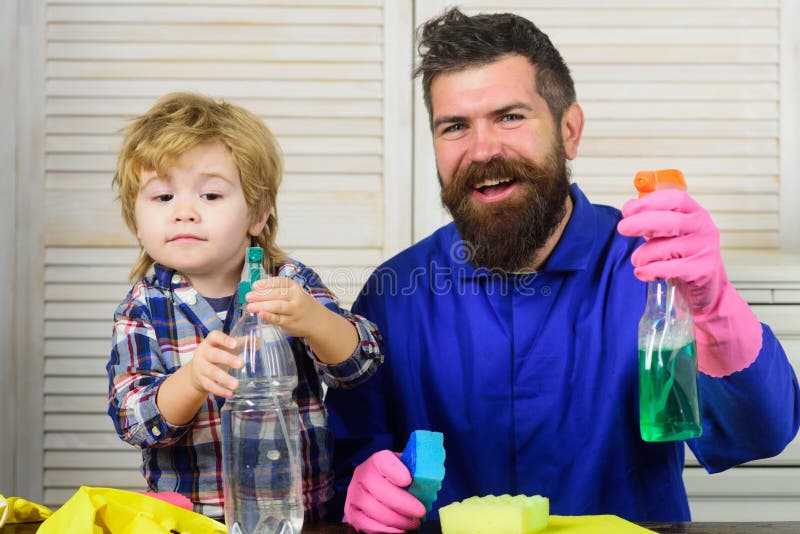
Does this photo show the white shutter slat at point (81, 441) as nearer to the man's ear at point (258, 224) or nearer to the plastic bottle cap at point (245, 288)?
the man's ear at point (258, 224)

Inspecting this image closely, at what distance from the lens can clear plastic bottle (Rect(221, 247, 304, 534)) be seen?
109 centimetres

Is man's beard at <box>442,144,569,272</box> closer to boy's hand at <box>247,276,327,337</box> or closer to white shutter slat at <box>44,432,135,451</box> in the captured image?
boy's hand at <box>247,276,327,337</box>

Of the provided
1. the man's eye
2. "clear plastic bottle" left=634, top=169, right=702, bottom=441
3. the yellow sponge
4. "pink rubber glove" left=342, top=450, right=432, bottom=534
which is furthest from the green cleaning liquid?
the man's eye

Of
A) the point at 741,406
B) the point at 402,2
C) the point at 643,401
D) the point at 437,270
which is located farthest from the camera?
the point at 402,2

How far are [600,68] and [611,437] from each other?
4.21 ft

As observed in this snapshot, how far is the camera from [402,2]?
99.1 inches

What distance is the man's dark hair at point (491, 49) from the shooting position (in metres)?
1.60

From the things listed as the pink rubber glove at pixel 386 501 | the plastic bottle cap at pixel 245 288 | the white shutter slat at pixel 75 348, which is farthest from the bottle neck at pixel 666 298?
the white shutter slat at pixel 75 348

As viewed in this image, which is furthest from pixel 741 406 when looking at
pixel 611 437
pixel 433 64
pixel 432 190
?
pixel 432 190

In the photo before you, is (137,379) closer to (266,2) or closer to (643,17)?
(266,2)

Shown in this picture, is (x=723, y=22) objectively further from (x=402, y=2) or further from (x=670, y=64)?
(x=402, y=2)

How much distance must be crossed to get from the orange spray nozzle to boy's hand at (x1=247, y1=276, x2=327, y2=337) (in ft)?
1.33

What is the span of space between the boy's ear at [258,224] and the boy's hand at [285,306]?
0.82ft

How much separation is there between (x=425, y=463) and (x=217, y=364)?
258 millimetres
